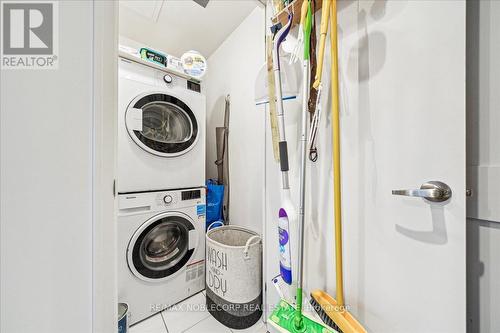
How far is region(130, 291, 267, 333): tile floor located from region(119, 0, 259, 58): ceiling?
2.33 m

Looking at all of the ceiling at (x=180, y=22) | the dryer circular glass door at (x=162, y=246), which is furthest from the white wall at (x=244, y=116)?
the dryer circular glass door at (x=162, y=246)

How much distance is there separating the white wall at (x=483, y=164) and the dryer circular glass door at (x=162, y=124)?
1.47 metres

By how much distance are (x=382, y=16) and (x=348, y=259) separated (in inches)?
36.2

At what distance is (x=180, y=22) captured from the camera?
1.78 meters

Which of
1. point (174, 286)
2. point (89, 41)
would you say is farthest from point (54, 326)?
point (174, 286)

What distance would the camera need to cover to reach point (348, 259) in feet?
2.62

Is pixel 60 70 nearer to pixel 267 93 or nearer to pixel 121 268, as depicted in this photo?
pixel 267 93

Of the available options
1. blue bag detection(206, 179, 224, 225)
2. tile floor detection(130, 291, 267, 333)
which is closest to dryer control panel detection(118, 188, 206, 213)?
blue bag detection(206, 179, 224, 225)

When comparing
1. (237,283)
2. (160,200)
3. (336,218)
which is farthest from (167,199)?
(336,218)

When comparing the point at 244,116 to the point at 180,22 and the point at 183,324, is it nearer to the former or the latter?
the point at 180,22

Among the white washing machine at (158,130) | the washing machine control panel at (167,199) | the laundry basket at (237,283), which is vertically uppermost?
the white washing machine at (158,130)

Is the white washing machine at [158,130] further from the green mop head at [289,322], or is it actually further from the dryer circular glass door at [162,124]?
the green mop head at [289,322]

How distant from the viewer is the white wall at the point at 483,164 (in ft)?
1.86

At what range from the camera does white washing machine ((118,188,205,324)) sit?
48.5 inches
